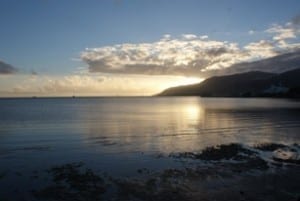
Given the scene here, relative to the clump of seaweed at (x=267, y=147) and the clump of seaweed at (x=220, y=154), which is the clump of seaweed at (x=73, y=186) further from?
the clump of seaweed at (x=267, y=147)

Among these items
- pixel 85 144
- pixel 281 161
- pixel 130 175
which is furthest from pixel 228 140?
pixel 130 175

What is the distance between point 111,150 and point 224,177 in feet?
49.6

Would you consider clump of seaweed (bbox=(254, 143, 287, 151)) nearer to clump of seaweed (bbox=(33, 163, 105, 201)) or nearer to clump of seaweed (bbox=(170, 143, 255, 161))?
clump of seaweed (bbox=(170, 143, 255, 161))

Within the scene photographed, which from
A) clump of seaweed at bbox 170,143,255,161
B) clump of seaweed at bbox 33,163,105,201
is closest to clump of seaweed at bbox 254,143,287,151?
clump of seaweed at bbox 170,143,255,161

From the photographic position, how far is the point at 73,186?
2128 centimetres

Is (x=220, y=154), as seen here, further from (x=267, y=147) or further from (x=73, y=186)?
(x=73, y=186)

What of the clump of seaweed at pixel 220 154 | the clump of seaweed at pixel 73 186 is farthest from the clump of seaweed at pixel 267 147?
the clump of seaweed at pixel 73 186

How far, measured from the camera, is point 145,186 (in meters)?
21.5

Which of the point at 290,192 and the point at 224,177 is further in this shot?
the point at 224,177

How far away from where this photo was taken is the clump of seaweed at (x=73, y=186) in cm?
1939

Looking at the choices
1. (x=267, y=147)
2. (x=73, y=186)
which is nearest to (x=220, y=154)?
(x=267, y=147)

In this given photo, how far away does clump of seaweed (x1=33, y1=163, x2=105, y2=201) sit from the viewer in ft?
63.6

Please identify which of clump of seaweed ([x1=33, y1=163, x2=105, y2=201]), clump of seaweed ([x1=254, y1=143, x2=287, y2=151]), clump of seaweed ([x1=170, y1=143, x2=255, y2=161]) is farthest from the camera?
clump of seaweed ([x1=254, y1=143, x2=287, y2=151])

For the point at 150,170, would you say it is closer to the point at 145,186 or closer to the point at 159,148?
the point at 145,186
